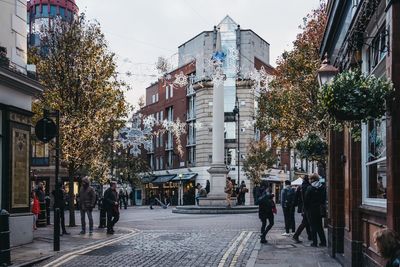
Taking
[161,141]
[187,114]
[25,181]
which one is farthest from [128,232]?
[161,141]

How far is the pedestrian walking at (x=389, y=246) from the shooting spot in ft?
18.1

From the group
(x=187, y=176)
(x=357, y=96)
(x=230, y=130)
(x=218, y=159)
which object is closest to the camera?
(x=357, y=96)

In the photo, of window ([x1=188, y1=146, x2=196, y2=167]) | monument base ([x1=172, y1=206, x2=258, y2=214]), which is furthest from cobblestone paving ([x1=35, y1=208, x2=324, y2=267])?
window ([x1=188, y1=146, x2=196, y2=167])

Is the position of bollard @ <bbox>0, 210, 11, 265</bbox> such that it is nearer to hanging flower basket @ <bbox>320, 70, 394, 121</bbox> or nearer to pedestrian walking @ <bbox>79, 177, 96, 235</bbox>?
hanging flower basket @ <bbox>320, 70, 394, 121</bbox>

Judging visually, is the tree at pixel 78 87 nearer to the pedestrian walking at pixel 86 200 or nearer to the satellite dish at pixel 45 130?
the pedestrian walking at pixel 86 200

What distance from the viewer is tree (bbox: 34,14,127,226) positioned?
22406mm

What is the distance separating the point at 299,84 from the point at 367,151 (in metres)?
16.9

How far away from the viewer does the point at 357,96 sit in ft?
23.5

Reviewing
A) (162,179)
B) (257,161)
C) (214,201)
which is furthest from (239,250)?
(162,179)

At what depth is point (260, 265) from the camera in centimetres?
1195

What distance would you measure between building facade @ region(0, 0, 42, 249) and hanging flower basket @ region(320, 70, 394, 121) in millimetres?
9786

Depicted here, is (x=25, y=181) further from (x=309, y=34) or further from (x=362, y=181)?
(x=309, y=34)

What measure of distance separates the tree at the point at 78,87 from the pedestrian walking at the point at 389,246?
58.1 ft

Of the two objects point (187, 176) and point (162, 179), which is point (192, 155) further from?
point (162, 179)
